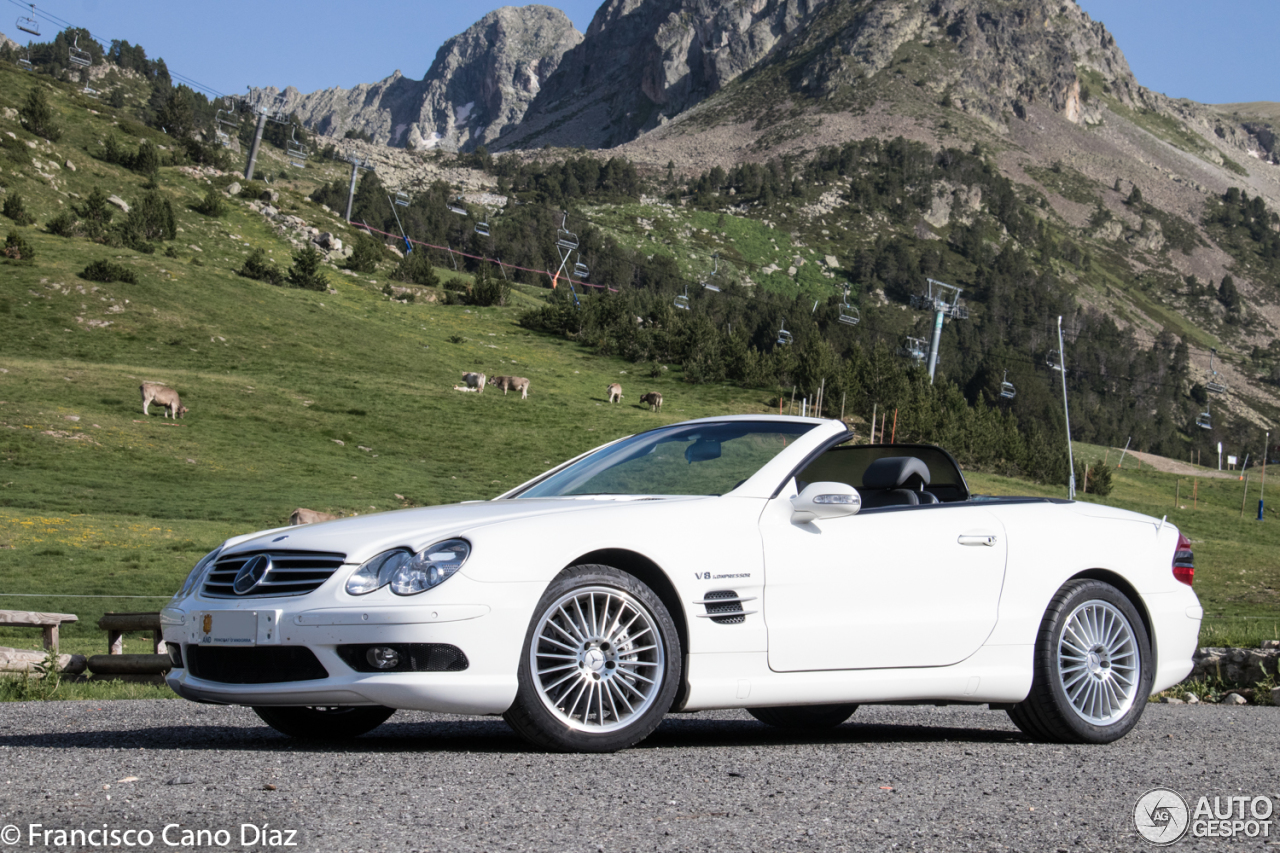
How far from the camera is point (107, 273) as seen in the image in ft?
191

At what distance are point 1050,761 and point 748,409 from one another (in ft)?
194

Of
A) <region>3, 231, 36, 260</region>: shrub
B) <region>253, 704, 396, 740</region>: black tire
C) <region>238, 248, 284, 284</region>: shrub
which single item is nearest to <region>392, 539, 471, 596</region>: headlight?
<region>253, 704, 396, 740</region>: black tire

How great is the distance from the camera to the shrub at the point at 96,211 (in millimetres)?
67500

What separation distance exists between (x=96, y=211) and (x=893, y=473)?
73.7 m

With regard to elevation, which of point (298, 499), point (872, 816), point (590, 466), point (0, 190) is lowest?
point (298, 499)

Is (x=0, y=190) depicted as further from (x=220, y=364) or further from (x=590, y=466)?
(x=590, y=466)

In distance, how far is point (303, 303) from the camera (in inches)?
2621

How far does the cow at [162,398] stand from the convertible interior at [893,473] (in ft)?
133

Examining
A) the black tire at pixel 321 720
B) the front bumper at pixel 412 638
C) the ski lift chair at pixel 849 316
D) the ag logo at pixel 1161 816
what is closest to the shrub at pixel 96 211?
the ski lift chair at pixel 849 316

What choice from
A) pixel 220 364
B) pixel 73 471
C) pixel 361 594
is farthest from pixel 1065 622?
pixel 220 364

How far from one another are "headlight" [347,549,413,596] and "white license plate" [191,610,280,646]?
0.36 meters

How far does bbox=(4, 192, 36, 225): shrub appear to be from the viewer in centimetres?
6481

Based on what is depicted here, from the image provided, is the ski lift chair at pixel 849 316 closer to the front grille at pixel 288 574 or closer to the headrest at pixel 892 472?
the headrest at pixel 892 472

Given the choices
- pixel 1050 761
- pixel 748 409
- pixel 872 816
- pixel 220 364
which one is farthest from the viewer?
pixel 748 409
